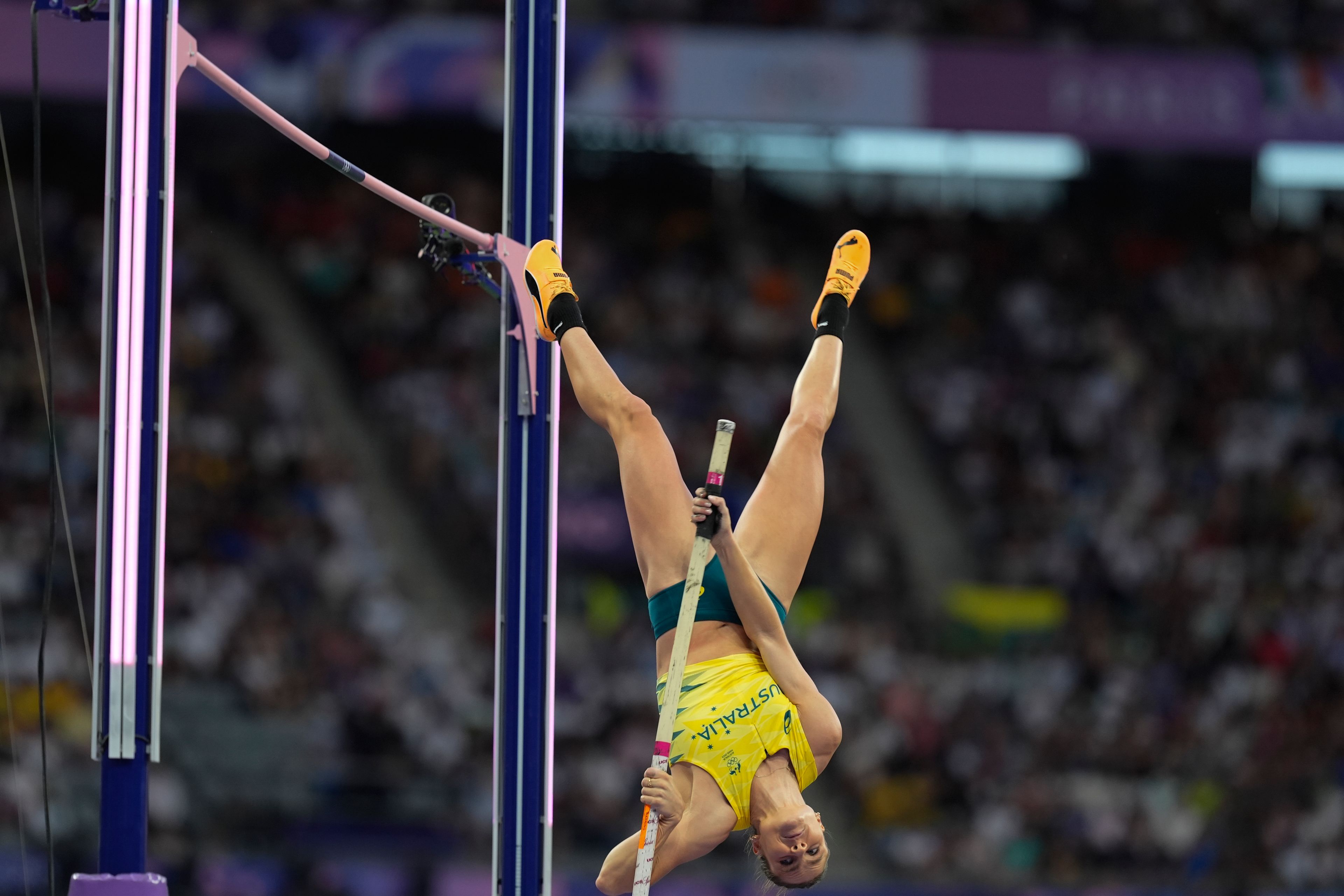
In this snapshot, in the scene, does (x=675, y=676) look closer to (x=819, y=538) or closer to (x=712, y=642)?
(x=712, y=642)

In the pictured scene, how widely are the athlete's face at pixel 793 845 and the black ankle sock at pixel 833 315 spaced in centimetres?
217

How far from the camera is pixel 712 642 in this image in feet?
22.7

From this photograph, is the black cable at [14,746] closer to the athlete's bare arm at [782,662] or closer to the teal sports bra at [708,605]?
the teal sports bra at [708,605]

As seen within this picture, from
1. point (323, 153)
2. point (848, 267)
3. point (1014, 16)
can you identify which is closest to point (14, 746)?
point (323, 153)

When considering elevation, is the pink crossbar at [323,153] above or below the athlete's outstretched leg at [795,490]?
above

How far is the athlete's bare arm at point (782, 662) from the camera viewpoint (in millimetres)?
6559

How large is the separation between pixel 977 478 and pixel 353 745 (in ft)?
24.5

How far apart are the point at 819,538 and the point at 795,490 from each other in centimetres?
892

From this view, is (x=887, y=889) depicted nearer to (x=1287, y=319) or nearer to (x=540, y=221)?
(x=540, y=221)

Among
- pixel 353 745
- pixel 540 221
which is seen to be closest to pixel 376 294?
pixel 353 745

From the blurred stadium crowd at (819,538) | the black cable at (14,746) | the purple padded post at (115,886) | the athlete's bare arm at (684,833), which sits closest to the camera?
the purple padded post at (115,886)

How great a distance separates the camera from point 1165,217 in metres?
20.0

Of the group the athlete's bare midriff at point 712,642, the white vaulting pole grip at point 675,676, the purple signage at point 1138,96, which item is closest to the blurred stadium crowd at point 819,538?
the purple signage at point 1138,96

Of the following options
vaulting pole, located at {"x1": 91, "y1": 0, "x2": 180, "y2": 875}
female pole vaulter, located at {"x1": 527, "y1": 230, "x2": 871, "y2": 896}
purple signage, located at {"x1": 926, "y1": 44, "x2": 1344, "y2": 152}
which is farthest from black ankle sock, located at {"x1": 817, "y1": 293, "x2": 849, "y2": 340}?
purple signage, located at {"x1": 926, "y1": 44, "x2": 1344, "y2": 152}
